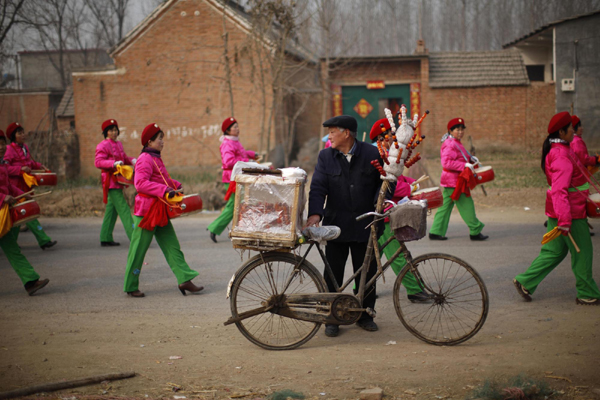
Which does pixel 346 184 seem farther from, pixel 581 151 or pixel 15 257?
pixel 581 151

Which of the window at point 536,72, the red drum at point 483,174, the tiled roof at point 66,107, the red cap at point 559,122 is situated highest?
the window at point 536,72

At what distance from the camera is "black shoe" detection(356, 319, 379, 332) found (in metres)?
5.48

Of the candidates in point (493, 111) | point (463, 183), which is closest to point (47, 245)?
point (463, 183)

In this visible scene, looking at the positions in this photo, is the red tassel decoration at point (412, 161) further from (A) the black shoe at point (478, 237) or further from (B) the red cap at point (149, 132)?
(A) the black shoe at point (478, 237)

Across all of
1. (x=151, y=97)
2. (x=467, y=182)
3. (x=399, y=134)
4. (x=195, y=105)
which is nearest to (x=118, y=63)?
(x=151, y=97)

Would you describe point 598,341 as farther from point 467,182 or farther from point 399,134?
point 467,182

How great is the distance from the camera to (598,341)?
4.95 metres

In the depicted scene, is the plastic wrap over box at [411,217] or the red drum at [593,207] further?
the red drum at [593,207]

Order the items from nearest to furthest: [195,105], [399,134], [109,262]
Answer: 1. [399,134]
2. [109,262]
3. [195,105]

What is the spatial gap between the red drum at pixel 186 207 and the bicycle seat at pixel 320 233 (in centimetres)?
229

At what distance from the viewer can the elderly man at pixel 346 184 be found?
5.28 m

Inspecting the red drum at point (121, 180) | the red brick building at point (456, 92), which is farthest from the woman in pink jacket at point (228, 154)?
the red brick building at point (456, 92)

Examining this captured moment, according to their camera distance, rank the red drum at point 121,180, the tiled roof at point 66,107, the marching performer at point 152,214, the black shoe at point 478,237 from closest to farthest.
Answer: the marching performer at point 152,214 → the red drum at point 121,180 → the black shoe at point 478,237 → the tiled roof at point 66,107

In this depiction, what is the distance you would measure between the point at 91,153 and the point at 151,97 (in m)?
3.68
